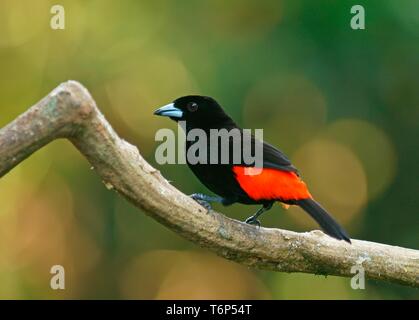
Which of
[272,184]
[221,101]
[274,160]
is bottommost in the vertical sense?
[272,184]

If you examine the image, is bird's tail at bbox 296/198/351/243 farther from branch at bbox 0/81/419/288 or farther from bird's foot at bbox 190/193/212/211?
bird's foot at bbox 190/193/212/211

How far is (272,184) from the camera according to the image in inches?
157

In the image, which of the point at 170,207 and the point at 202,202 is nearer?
the point at 170,207

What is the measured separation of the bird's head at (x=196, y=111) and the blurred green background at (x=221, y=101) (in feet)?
7.00

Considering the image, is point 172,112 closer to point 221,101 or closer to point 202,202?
point 202,202

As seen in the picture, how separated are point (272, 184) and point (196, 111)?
730mm

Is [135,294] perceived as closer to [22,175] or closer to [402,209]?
[22,175]

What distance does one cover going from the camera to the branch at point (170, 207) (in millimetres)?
3084

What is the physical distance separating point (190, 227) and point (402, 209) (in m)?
4.65

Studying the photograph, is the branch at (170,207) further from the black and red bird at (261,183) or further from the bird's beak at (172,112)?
the bird's beak at (172,112)

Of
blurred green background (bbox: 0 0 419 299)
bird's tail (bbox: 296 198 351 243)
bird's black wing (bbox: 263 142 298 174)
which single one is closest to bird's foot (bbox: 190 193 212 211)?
bird's black wing (bbox: 263 142 298 174)

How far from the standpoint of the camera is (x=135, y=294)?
26.4 ft

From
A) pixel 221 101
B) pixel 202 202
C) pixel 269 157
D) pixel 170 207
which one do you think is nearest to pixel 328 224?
pixel 269 157

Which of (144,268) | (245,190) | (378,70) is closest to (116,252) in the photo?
(144,268)
